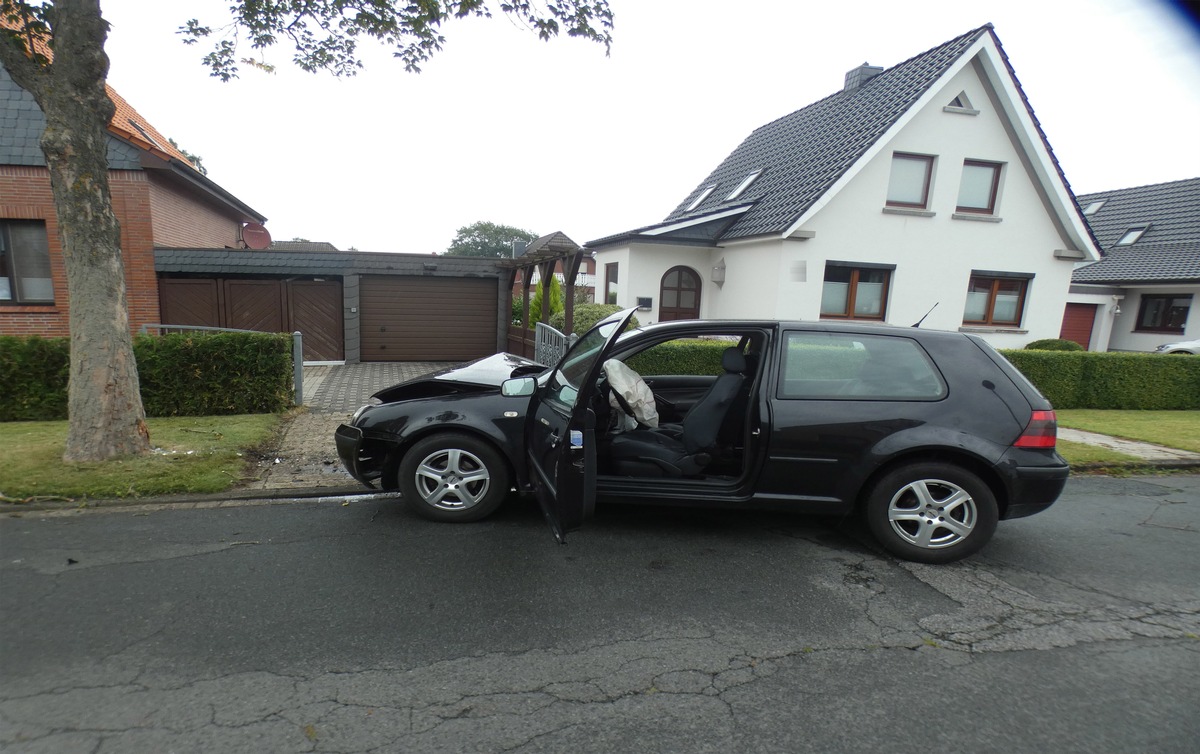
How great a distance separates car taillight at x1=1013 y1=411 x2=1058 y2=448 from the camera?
13.1 ft

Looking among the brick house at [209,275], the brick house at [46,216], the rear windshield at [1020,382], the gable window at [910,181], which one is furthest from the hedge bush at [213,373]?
the gable window at [910,181]

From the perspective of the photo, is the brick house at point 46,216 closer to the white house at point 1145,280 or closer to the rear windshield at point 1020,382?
the rear windshield at point 1020,382

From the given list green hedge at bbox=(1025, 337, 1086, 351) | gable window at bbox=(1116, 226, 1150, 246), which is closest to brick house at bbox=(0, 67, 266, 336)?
green hedge at bbox=(1025, 337, 1086, 351)

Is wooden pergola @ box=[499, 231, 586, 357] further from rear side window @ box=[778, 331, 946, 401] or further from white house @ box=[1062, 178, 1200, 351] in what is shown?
white house @ box=[1062, 178, 1200, 351]

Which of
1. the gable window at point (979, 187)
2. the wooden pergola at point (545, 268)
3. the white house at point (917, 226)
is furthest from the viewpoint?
the gable window at point (979, 187)

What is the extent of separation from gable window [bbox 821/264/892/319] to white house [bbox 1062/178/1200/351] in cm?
978

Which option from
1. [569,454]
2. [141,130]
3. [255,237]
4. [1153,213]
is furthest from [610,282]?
[1153,213]

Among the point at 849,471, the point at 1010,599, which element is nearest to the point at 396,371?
the point at 849,471

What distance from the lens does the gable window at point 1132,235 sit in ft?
67.7

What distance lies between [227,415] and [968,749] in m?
8.30

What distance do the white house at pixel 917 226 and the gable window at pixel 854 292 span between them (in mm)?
27

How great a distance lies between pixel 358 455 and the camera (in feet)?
15.2

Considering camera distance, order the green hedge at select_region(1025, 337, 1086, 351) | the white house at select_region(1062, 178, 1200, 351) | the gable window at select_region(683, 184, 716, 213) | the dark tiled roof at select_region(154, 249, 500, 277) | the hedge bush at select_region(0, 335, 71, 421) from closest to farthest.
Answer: the hedge bush at select_region(0, 335, 71, 421), the green hedge at select_region(1025, 337, 1086, 351), the dark tiled roof at select_region(154, 249, 500, 277), the white house at select_region(1062, 178, 1200, 351), the gable window at select_region(683, 184, 716, 213)

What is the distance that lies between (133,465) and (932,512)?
6.30 m
